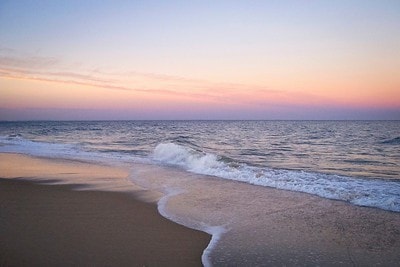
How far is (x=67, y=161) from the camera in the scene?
1691cm

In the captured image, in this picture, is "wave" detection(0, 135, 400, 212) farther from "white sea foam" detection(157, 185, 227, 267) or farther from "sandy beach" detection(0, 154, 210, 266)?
"sandy beach" detection(0, 154, 210, 266)

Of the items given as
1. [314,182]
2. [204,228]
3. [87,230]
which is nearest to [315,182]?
[314,182]

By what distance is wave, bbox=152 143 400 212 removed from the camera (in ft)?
29.1

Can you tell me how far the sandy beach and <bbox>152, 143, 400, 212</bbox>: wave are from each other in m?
4.78

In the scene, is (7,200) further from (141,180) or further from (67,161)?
(67,161)

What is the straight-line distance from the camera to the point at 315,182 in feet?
36.4

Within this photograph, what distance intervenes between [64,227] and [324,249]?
4.90 m

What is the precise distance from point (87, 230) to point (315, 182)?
8.12 m

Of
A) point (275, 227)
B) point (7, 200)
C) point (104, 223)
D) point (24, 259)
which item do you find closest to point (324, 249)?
point (275, 227)

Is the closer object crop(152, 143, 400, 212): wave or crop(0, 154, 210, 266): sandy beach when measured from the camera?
crop(0, 154, 210, 266): sandy beach

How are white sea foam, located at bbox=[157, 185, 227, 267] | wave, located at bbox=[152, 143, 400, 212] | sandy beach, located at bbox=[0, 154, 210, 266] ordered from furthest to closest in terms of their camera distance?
wave, located at bbox=[152, 143, 400, 212] → white sea foam, located at bbox=[157, 185, 227, 267] → sandy beach, located at bbox=[0, 154, 210, 266]

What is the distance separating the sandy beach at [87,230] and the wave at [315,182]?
15.7 feet

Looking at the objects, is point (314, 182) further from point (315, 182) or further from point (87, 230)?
point (87, 230)

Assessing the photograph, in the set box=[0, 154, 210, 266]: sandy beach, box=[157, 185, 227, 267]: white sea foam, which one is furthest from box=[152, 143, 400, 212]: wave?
box=[0, 154, 210, 266]: sandy beach
